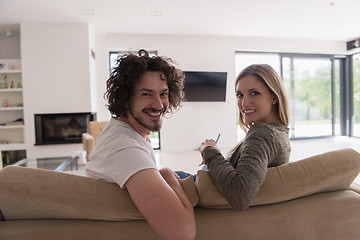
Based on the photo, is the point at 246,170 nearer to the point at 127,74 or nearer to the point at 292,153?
the point at 127,74

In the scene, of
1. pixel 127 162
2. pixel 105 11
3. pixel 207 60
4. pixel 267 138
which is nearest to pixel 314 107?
pixel 207 60

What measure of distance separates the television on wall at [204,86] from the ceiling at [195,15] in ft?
3.25

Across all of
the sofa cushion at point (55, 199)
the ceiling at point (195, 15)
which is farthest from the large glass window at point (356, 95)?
the sofa cushion at point (55, 199)

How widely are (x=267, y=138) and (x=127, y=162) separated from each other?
1.79ft

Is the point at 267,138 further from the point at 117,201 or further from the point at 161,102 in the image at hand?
the point at 117,201

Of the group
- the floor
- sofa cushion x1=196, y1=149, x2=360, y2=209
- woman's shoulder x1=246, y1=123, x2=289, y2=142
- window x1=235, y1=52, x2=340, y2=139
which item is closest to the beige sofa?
sofa cushion x1=196, y1=149, x2=360, y2=209

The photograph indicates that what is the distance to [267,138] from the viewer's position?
2.77ft

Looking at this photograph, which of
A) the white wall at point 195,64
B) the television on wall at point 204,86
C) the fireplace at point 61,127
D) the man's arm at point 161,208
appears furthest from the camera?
the television on wall at point 204,86

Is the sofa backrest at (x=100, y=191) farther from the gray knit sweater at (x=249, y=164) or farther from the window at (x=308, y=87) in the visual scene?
→ the window at (x=308, y=87)

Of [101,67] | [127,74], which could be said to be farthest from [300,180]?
[101,67]

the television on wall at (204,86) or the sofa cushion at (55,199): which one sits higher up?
the television on wall at (204,86)

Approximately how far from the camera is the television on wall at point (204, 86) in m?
5.14

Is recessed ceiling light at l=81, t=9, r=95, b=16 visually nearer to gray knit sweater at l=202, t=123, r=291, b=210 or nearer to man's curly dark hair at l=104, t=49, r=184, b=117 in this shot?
man's curly dark hair at l=104, t=49, r=184, b=117

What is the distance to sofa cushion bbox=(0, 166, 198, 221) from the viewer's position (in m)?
0.68
